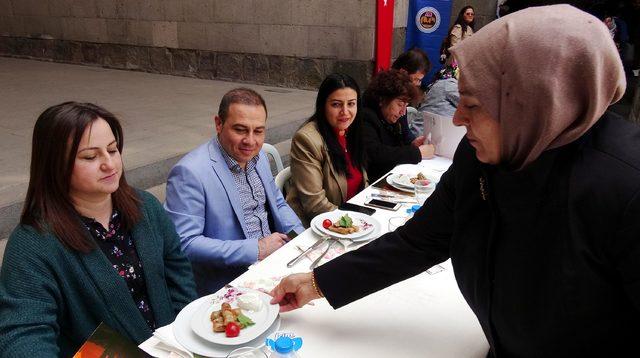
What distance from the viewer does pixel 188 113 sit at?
5.66 meters

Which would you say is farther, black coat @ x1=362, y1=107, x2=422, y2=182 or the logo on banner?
the logo on banner

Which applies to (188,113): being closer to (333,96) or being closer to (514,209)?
(333,96)

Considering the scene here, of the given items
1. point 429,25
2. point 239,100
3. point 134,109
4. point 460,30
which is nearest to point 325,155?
point 239,100

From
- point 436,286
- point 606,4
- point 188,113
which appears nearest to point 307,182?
point 436,286

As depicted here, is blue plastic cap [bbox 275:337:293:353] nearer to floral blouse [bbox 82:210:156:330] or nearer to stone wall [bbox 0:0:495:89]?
floral blouse [bbox 82:210:156:330]

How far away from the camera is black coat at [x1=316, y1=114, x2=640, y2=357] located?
82 centimetres

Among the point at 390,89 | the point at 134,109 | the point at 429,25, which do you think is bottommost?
the point at 134,109

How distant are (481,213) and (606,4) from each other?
873 cm

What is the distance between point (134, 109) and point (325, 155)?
3.86m

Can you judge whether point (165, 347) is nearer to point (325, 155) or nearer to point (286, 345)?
point (286, 345)

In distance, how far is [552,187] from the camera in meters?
0.90

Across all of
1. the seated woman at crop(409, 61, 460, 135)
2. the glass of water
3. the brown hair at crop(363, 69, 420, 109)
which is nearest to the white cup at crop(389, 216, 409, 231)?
the glass of water

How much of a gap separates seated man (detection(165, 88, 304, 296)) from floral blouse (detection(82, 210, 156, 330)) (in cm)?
44

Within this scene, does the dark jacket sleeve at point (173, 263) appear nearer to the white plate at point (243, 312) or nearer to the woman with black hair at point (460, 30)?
the white plate at point (243, 312)
